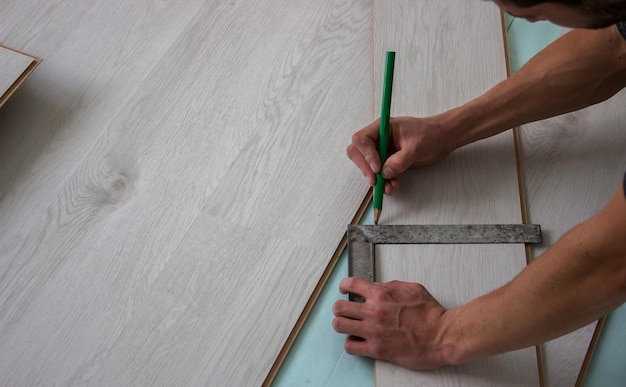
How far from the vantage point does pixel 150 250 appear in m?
1.62

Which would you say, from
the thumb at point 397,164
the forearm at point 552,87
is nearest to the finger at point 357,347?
the thumb at point 397,164

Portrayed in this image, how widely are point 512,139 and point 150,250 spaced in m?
1.02

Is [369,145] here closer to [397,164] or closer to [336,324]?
[397,164]

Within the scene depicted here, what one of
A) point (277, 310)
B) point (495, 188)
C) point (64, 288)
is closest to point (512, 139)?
point (495, 188)

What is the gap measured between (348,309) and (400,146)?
46 centimetres

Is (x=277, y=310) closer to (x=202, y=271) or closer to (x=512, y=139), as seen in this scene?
(x=202, y=271)

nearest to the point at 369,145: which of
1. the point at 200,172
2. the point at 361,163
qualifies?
the point at 361,163

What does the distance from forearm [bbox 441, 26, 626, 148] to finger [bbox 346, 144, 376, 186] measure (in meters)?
0.23

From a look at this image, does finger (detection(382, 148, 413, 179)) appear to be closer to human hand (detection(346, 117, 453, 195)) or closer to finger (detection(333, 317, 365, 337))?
human hand (detection(346, 117, 453, 195))

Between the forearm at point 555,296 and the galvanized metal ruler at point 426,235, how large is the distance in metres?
0.27

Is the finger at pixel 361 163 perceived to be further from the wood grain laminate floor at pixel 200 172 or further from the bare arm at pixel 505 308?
the bare arm at pixel 505 308

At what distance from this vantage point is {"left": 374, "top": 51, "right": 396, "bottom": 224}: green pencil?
1577 millimetres

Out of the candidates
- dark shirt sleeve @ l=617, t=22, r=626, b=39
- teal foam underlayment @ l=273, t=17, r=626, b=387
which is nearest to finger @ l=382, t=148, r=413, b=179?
teal foam underlayment @ l=273, t=17, r=626, b=387

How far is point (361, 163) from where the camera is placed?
1.65 metres
